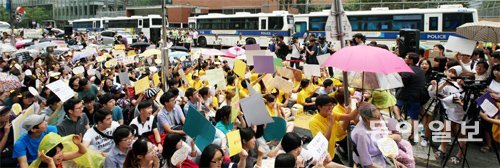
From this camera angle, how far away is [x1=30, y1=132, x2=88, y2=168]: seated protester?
11.9 feet

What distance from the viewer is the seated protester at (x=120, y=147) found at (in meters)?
3.88

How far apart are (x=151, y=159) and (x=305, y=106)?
524cm

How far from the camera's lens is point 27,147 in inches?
158

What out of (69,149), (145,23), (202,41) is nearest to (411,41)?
(69,149)

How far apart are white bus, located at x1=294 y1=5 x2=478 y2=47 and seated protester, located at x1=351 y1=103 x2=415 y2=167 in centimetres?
1549

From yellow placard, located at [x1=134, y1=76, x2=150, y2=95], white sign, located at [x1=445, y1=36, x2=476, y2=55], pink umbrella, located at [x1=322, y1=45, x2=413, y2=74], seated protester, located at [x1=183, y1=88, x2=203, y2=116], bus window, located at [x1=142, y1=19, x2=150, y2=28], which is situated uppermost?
bus window, located at [x1=142, y1=19, x2=150, y2=28]

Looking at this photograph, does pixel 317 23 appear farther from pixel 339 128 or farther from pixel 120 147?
pixel 120 147

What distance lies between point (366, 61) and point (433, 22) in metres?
16.1

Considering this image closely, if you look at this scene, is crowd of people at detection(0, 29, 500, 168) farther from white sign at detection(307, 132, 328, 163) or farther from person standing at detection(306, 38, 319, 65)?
person standing at detection(306, 38, 319, 65)

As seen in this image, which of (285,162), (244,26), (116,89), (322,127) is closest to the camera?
(285,162)

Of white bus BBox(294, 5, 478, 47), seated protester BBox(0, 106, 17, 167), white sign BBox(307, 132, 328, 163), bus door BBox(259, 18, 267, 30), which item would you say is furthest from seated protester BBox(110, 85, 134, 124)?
bus door BBox(259, 18, 267, 30)

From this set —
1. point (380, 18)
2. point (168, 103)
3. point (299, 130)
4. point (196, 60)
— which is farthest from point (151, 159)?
point (380, 18)

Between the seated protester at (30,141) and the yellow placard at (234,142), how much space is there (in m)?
1.90

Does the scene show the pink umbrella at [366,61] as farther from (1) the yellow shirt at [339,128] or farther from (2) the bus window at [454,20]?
(2) the bus window at [454,20]
